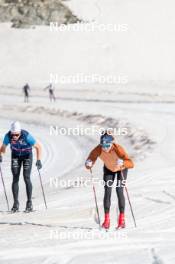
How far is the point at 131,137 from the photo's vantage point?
26594 mm

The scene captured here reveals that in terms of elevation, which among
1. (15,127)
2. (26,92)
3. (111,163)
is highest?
(26,92)

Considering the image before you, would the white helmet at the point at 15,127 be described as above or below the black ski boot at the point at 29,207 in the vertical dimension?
above

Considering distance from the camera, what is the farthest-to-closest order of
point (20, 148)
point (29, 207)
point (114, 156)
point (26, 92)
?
point (26, 92), point (29, 207), point (20, 148), point (114, 156)

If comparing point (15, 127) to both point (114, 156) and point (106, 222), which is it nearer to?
point (114, 156)

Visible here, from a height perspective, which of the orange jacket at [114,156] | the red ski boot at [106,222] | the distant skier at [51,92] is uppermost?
the distant skier at [51,92]

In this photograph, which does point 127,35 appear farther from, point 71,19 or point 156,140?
point 156,140

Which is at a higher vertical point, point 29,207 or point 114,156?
point 114,156

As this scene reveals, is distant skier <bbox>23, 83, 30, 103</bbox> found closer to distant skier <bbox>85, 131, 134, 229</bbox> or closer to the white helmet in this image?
the white helmet

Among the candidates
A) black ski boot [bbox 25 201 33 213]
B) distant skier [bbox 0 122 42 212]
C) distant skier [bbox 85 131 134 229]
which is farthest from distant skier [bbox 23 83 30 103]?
distant skier [bbox 85 131 134 229]

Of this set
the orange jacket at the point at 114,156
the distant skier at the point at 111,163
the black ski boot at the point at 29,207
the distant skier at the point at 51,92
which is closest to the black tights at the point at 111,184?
the distant skier at the point at 111,163

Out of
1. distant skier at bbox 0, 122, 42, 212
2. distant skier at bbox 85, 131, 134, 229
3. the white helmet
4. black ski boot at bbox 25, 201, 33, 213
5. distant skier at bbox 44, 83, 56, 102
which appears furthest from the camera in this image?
distant skier at bbox 44, 83, 56, 102

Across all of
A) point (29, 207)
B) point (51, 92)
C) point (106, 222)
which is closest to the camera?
point (106, 222)

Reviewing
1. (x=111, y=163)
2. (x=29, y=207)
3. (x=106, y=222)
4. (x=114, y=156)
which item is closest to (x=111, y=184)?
(x=111, y=163)

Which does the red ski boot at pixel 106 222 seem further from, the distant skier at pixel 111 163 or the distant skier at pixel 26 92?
the distant skier at pixel 26 92
